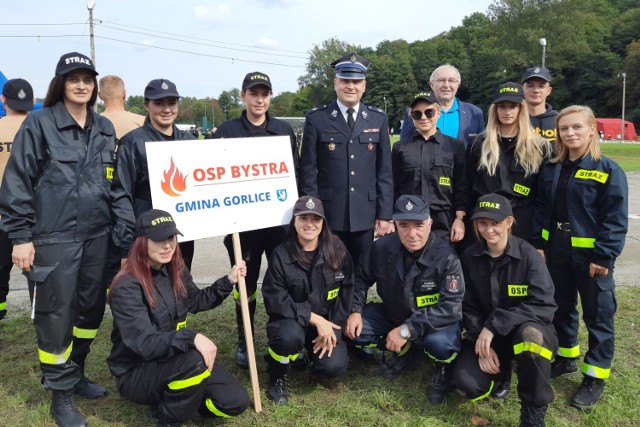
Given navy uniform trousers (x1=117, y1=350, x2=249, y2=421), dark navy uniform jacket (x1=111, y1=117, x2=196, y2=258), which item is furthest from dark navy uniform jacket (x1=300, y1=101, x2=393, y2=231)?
navy uniform trousers (x1=117, y1=350, x2=249, y2=421)

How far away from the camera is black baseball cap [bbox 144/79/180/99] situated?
3.81 meters

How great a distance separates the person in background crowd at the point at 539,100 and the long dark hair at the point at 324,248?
228cm

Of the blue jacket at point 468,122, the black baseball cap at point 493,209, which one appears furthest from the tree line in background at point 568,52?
the black baseball cap at point 493,209

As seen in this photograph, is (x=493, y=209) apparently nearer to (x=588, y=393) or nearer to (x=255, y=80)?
(x=588, y=393)

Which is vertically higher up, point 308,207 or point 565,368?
point 308,207

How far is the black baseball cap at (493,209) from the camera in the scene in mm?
3650

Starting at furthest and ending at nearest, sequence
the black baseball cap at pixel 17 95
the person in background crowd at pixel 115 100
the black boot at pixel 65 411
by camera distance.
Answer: the person in background crowd at pixel 115 100
the black baseball cap at pixel 17 95
the black boot at pixel 65 411

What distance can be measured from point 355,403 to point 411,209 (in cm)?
151

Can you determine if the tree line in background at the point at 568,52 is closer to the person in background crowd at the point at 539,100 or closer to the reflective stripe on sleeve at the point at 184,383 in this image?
the person in background crowd at the point at 539,100

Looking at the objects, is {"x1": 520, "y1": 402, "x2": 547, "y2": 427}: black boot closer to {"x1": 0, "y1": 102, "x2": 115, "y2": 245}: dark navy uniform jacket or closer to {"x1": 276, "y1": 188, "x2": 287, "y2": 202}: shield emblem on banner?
{"x1": 276, "y1": 188, "x2": 287, "y2": 202}: shield emblem on banner

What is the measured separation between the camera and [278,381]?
12.7 feet

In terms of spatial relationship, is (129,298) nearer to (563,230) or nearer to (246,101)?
(246,101)

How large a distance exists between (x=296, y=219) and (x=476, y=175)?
1.66 metres

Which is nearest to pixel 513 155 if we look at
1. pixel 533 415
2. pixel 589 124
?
pixel 589 124
